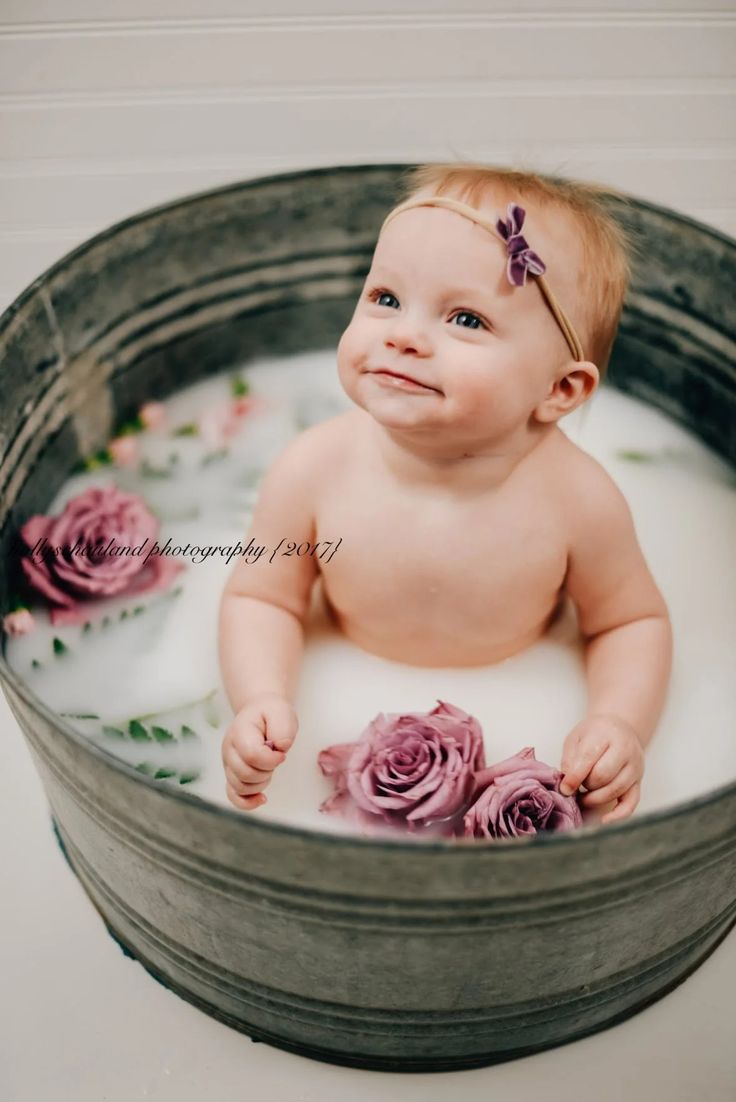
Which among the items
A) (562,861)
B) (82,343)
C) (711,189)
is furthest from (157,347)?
(562,861)

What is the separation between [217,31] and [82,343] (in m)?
0.47

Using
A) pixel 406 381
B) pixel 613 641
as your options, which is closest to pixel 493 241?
pixel 406 381

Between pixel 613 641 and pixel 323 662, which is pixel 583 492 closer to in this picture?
pixel 613 641

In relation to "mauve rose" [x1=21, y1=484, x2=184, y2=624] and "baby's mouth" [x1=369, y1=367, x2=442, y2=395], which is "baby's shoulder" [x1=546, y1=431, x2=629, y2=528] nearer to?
"baby's mouth" [x1=369, y1=367, x2=442, y2=395]

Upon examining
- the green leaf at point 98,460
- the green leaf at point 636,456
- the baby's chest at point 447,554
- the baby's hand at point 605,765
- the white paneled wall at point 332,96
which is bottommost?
the baby's hand at point 605,765

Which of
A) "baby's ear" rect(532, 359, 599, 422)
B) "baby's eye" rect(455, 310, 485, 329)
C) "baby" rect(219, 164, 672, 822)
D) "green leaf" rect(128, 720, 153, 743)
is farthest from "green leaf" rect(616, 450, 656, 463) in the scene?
"green leaf" rect(128, 720, 153, 743)

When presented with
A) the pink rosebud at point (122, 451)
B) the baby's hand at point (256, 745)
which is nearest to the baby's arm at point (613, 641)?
the baby's hand at point (256, 745)

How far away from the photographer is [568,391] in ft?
3.08

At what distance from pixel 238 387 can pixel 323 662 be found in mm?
505

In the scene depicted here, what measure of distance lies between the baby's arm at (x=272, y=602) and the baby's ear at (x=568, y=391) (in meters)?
0.21

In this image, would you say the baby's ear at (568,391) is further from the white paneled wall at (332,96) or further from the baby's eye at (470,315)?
the white paneled wall at (332,96)

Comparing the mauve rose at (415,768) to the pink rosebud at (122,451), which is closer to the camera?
the mauve rose at (415,768)

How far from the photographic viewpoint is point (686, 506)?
1.32 m

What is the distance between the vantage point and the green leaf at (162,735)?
1.06 metres
